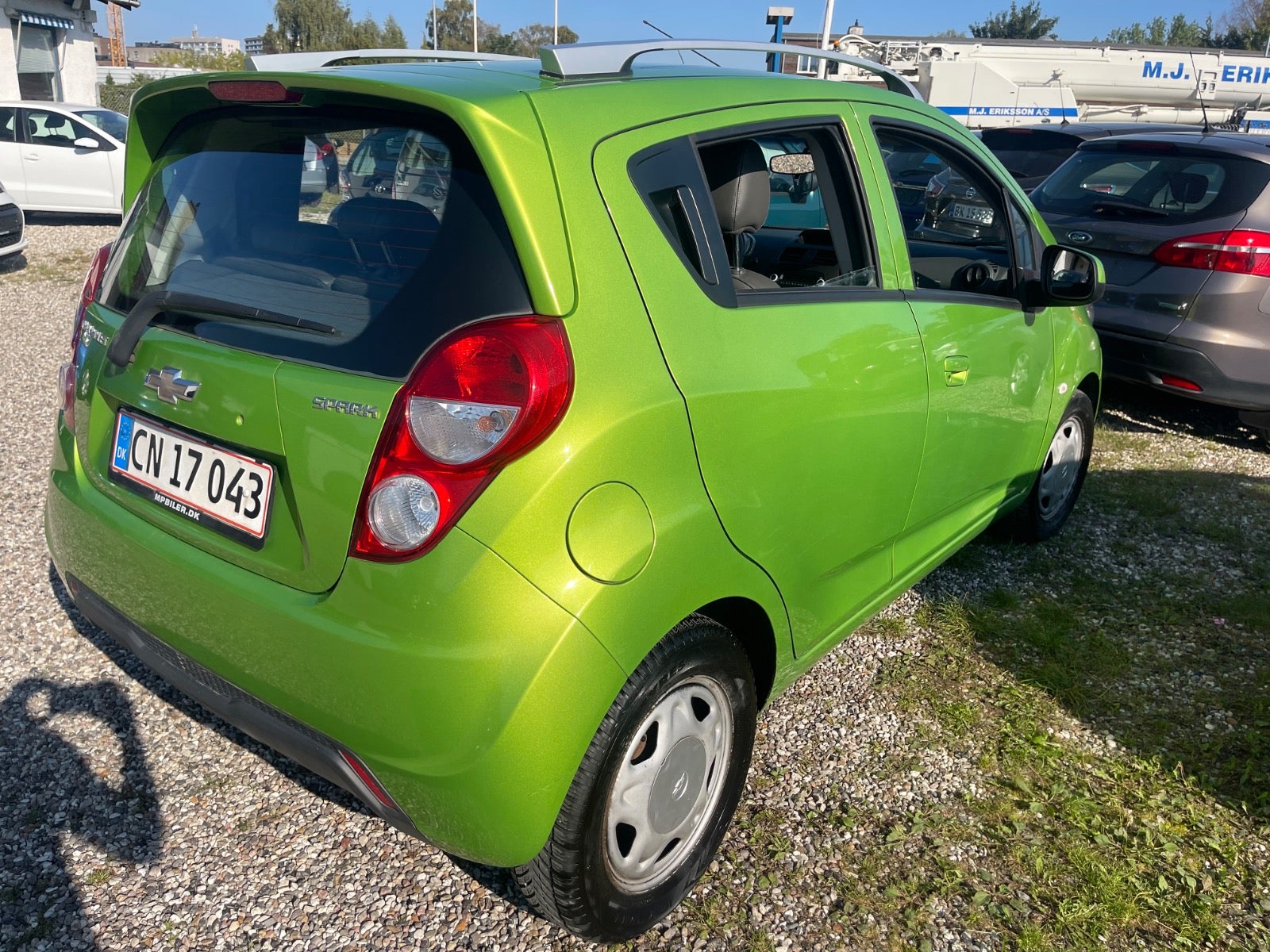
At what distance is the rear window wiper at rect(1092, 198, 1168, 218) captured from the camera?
5.66 meters

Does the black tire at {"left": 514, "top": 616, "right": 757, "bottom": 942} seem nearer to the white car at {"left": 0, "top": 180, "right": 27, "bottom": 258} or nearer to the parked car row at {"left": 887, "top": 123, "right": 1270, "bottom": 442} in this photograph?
the parked car row at {"left": 887, "top": 123, "right": 1270, "bottom": 442}

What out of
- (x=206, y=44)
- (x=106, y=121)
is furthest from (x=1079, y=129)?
(x=206, y=44)

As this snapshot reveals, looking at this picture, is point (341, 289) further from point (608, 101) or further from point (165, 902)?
point (165, 902)

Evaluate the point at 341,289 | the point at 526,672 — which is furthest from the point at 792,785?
the point at 341,289

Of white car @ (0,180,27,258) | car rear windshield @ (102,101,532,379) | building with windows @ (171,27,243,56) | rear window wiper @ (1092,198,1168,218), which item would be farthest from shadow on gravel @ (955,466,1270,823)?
building with windows @ (171,27,243,56)

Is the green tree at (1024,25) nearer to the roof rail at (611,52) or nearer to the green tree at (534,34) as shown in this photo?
the green tree at (534,34)

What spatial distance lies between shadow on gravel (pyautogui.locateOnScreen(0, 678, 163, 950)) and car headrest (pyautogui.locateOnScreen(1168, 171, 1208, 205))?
589cm

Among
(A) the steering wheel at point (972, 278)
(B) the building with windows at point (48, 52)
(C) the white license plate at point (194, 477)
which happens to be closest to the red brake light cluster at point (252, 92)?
(C) the white license plate at point (194, 477)

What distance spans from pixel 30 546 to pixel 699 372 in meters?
3.26

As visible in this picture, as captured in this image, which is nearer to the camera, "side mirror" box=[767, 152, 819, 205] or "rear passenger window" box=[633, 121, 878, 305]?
"rear passenger window" box=[633, 121, 878, 305]

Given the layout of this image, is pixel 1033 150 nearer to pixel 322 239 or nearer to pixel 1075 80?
pixel 322 239

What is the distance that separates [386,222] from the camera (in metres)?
1.96

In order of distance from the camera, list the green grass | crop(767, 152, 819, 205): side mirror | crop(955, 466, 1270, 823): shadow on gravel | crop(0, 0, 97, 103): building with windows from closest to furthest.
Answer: the green grass < crop(767, 152, 819, 205): side mirror < crop(955, 466, 1270, 823): shadow on gravel < crop(0, 0, 97, 103): building with windows

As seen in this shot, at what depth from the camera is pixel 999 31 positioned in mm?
69938
